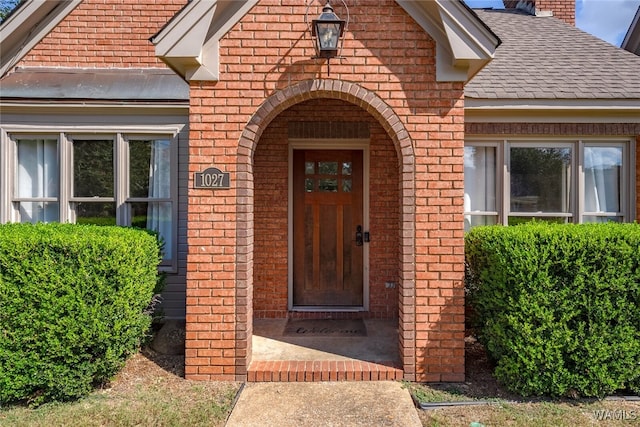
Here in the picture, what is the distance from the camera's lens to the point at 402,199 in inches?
165

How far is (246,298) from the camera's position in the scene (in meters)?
4.16

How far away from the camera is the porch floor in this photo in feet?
13.6

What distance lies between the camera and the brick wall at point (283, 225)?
19.9ft

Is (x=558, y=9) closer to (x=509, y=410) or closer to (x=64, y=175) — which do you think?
(x=509, y=410)

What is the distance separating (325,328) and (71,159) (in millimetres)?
4493

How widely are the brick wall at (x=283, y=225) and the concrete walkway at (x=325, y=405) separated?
2074 mm

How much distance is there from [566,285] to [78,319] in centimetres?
449

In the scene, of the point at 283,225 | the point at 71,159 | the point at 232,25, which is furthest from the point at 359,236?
the point at 71,159

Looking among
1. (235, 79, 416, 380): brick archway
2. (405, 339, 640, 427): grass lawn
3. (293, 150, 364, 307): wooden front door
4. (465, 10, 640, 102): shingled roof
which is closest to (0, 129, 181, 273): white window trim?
(293, 150, 364, 307): wooden front door

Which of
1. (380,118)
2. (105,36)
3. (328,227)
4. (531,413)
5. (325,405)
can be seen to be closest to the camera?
(531,413)

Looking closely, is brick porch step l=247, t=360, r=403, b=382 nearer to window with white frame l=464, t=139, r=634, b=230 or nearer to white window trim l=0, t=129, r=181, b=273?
white window trim l=0, t=129, r=181, b=273

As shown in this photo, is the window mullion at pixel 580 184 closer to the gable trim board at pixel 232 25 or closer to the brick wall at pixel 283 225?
the brick wall at pixel 283 225

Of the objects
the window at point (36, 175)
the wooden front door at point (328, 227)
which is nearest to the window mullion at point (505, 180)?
the wooden front door at point (328, 227)

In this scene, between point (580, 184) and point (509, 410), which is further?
point (580, 184)
